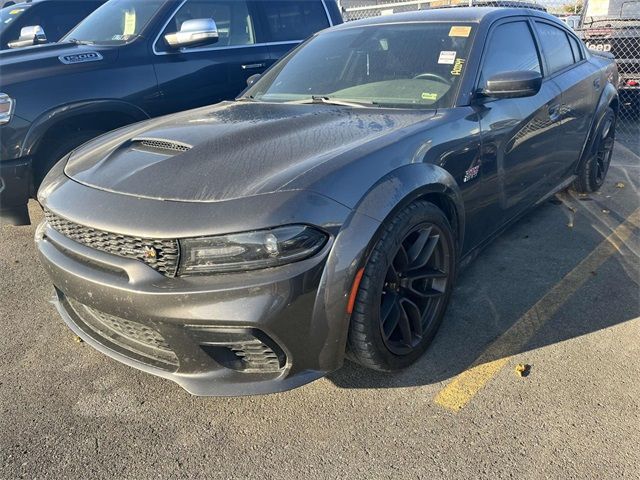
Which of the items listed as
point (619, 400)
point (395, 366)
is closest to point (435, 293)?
point (395, 366)

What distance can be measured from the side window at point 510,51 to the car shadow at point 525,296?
126 cm

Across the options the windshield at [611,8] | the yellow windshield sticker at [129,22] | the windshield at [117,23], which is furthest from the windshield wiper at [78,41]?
the windshield at [611,8]

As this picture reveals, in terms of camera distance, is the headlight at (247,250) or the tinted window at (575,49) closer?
the headlight at (247,250)

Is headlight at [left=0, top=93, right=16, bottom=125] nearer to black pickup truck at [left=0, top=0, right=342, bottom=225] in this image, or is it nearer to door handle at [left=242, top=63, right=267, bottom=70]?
black pickup truck at [left=0, top=0, right=342, bottom=225]

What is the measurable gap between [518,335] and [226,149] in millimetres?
Result: 1828

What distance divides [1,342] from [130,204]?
1.52m

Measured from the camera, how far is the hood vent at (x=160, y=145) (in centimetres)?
247

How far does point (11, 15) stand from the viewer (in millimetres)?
6621

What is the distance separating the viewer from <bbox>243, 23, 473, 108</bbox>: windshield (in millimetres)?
2980

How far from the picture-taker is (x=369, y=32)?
3457 millimetres

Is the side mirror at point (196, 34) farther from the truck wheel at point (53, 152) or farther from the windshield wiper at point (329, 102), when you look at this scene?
the windshield wiper at point (329, 102)

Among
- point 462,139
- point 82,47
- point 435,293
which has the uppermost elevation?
point 82,47

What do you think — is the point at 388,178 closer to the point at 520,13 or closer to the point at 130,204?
the point at 130,204

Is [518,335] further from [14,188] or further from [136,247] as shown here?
[14,188]
